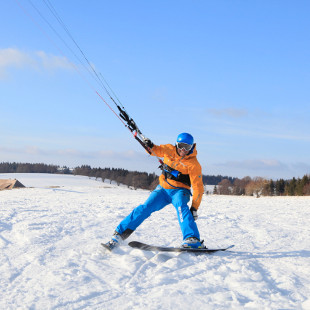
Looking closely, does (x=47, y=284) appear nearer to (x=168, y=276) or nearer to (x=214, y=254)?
(x=168, y=276)

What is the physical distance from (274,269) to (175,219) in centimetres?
483

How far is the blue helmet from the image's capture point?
5.44m

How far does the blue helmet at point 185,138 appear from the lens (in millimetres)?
5441

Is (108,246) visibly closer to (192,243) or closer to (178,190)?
(192,243)

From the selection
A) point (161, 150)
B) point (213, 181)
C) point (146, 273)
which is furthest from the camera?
point (213, 181)

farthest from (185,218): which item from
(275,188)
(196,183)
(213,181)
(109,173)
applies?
(213,181)

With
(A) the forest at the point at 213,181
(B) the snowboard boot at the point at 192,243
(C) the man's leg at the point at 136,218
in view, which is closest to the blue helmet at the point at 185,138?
(C) the man's leg at the point at 136,218

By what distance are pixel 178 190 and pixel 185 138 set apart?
93 cm

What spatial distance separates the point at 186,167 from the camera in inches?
212

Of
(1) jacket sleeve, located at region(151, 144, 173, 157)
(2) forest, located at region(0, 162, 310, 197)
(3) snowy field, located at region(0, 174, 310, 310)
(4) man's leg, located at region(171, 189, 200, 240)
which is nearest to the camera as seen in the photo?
(3) snowy field, located at region(0, 174, 310, 310)

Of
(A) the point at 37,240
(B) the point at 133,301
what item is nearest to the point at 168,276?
(B) the point at 133,301

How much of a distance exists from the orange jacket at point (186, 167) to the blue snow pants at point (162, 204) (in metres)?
0.13

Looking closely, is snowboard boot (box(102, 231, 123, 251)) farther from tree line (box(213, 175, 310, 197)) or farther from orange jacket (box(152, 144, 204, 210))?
tree line (box(213, 175, 310, 197))

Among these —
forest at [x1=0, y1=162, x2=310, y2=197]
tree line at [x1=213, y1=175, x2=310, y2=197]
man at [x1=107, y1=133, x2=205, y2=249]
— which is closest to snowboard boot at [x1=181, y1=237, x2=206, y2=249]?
man at [x1=107, y1=133, x2=205, y2=249]
